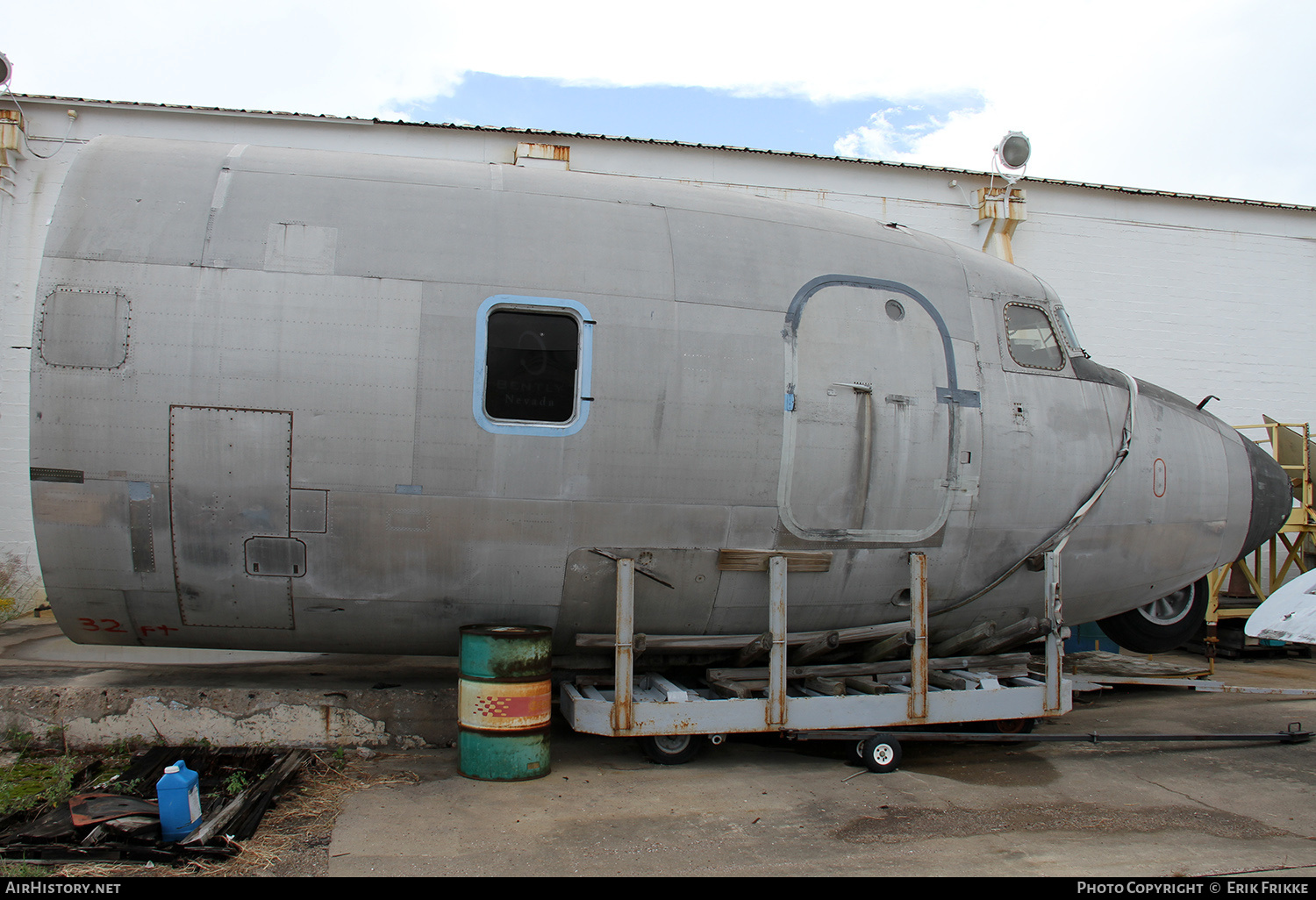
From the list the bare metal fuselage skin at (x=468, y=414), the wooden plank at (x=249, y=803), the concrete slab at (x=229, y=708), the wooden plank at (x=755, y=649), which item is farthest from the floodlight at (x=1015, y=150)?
the wooden plank at (x=249, y=803)

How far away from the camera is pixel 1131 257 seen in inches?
580

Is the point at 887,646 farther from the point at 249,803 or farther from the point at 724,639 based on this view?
the point at 249,803

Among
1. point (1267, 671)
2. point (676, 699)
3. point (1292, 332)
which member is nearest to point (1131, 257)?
point (1292, 332)

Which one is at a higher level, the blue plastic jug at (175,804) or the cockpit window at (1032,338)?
the cockpit window at (1032,338)

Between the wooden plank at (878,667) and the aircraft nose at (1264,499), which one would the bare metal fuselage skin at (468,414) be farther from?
the aircraft nose at (1264,499)

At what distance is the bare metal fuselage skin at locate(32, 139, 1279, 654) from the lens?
5.30 meters

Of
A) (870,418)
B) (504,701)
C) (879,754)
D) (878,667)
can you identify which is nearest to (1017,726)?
(878,667)

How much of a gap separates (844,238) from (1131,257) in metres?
10.7

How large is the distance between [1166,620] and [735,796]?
5.11 meters

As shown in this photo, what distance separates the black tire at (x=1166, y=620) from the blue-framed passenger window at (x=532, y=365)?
5.73m

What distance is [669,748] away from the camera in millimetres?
6156

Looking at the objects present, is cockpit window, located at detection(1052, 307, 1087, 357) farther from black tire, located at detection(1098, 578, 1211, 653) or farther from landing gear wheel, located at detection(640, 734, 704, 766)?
landing gear wheel, located at detection(640, 734, 704, 766)

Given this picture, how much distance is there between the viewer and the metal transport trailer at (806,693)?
18.6 ft

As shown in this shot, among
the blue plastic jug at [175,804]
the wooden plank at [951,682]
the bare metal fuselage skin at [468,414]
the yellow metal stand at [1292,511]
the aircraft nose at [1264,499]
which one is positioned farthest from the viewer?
the yellow metal stand at [1292,511]
